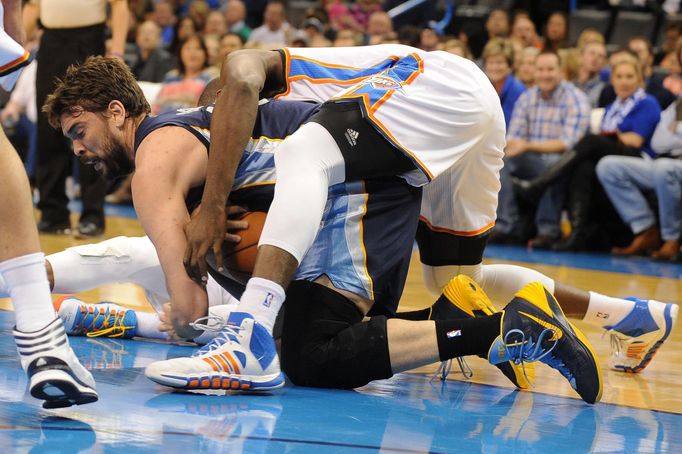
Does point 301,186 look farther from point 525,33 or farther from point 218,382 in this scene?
point 525,33

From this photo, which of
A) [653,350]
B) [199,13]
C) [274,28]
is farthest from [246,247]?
[199,13]

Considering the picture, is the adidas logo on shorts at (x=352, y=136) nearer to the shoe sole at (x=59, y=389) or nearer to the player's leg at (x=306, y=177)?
the player's leg at (x=306, y=177)

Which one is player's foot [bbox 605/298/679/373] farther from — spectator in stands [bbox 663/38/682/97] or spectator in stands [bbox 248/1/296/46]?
spectator in stands [bbox 248/1/296/46]

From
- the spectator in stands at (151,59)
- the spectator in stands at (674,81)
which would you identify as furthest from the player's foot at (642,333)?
the spectator in stands at (151,59)

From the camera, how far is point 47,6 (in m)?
6.32

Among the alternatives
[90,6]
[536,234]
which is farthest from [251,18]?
[90,6]

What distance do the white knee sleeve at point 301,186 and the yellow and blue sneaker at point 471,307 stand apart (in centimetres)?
53

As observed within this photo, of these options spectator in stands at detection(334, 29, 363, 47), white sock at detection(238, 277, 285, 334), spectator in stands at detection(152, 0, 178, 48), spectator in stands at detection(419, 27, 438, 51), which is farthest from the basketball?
→ spectator in stands at detection(152, 0, 178, 48)

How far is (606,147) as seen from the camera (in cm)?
763

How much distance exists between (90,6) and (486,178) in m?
3.53

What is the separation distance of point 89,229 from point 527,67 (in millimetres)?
3897

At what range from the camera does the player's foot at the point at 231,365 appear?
271 centimetres

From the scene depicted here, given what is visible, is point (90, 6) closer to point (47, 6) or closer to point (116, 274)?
point (47, 6)

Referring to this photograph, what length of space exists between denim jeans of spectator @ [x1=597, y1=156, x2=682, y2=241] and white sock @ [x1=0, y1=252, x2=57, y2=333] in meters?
5.53
